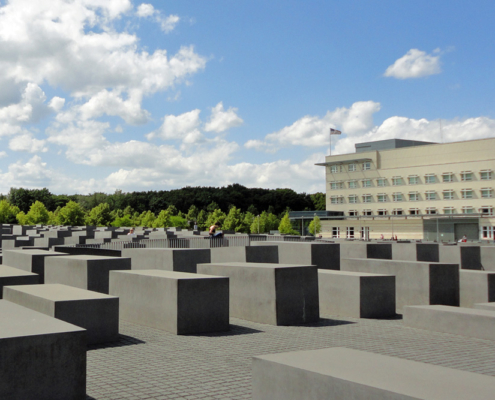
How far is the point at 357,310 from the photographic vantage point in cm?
1284

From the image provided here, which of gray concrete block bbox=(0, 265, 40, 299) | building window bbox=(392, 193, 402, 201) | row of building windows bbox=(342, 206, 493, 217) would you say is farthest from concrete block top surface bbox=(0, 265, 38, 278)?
building window bbox=(392, 193, 402, 201)

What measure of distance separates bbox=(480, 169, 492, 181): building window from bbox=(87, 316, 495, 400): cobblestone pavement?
225 feet

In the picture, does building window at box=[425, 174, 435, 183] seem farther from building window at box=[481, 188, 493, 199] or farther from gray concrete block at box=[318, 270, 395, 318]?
gray concrete block at box=[318, 270, 395, 318]

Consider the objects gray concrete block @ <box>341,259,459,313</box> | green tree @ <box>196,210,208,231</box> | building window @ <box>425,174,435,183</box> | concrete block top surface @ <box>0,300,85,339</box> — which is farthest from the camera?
green tree @ <box>196,210,208,231</box>

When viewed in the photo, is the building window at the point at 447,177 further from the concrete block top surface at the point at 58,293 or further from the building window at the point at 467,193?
the concrete block top surface at the point at 58,293

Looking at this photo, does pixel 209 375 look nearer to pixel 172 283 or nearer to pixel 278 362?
pixel 278 362

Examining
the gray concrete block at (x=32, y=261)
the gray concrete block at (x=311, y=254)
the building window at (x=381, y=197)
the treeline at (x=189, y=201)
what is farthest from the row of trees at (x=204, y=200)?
the gray concrete block at (x=32, y=261)

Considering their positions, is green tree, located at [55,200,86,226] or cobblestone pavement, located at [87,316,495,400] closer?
cobblestone pavement, located at [87,316,495,400]

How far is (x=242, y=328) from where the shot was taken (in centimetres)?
1113

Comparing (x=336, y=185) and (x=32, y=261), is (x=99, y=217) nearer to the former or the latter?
(x=336, y=185)

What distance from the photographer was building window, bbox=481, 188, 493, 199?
74.2 metres

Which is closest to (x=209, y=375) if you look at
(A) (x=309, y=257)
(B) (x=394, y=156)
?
(A) (x=309, y=257)

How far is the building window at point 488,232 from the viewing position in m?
71.4

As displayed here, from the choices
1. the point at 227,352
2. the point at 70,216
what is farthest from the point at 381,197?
the point at 227,352
